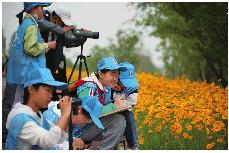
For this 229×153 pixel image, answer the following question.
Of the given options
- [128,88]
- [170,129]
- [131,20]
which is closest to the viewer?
[128,88]

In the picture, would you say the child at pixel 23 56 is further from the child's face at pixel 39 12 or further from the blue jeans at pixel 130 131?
the blue jeans at pixel 130 131

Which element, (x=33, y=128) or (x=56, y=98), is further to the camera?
(x=56, y=98)

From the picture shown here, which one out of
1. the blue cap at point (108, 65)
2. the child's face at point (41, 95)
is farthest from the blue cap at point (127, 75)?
the child's face at point (41, 95)

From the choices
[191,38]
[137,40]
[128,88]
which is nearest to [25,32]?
[128,88]

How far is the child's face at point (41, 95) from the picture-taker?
4.18 meters

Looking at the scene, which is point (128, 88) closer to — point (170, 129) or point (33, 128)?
point (170, 129)

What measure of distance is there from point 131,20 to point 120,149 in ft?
26.7

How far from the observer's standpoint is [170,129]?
6152 millimetres

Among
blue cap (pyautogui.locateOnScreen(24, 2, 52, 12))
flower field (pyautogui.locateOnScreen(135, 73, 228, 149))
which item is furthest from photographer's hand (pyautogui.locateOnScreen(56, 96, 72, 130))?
flower field (pyautogui.locateOnScreen(135, 73, 228, 149))

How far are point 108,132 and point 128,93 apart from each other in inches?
25.2

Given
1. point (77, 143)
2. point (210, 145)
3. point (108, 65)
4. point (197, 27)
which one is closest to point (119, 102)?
point (108, 65)

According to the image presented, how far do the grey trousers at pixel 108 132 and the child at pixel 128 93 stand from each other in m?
0.15

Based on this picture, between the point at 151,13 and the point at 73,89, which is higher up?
the point at 151,13

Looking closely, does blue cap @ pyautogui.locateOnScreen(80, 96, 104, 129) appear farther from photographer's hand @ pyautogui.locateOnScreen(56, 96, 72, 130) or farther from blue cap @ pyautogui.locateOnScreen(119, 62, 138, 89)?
blue cap @ pyautogui.locateOnScreen(119, 62, 138, 89)
